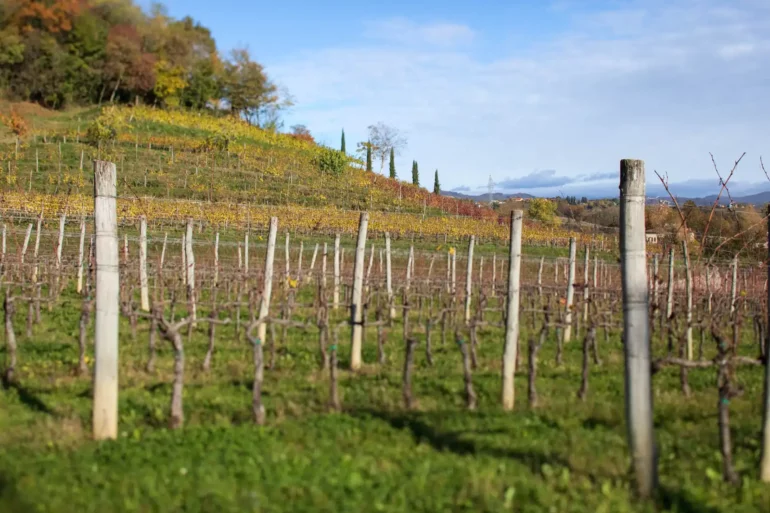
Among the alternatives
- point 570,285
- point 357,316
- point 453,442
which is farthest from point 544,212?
point 453,442

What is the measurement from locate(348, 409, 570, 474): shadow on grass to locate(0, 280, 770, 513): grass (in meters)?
0.02

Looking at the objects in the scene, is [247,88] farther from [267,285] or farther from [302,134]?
[267,285]

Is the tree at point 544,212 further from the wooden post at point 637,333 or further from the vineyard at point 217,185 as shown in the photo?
the wooden post at point 637,333

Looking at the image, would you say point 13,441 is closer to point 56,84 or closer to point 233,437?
point 233,437

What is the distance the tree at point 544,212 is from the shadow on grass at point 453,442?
37.9 m

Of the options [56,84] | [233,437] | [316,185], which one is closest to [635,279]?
[233,437]

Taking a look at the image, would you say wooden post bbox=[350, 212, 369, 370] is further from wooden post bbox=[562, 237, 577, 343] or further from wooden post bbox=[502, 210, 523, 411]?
wooden post bbox=[562, 237, 577, 343]

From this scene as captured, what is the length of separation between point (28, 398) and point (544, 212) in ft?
132

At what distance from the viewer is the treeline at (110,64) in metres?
65.1

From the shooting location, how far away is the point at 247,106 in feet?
237

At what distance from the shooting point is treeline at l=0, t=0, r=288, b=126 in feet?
214

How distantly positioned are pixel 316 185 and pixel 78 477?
41.8 meters

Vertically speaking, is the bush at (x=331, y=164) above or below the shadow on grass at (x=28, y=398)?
above

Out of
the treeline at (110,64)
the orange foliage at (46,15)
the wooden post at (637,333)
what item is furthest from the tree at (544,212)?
the orange foliage at (46,15)
